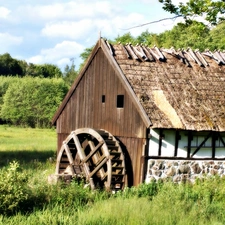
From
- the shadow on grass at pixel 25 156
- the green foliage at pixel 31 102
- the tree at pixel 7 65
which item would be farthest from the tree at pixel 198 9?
the tree at pixel 7 65

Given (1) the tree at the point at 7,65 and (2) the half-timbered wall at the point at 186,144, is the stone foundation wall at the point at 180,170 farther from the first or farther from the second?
(1) the tree at the point at 7,65

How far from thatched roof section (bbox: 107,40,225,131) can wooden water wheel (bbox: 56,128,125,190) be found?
1918mm

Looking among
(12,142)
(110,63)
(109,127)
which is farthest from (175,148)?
(12,142)

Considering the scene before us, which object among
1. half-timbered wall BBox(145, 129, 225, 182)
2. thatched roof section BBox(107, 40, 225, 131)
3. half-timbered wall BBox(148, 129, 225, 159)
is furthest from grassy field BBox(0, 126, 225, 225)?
thatched roof section BBox(107, 40, 225, 131)

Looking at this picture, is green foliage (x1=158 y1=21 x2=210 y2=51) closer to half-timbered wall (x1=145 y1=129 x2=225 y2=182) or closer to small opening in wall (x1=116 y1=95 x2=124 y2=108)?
small opening in wall (x1=116 y1=95 x2=124 y2=108)

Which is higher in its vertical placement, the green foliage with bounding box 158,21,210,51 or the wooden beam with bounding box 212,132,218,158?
the green foliage with bounding box 158,21,210,51

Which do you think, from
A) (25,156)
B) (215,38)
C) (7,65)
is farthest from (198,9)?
(7,65)

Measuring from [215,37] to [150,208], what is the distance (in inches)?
1367

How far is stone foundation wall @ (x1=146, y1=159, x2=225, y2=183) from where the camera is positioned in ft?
59.5

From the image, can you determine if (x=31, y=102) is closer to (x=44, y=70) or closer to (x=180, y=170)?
(x=44, y=70)

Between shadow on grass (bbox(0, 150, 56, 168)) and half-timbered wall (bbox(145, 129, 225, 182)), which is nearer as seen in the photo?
half-timbered wall (bbox(145, 129, 225, 182))

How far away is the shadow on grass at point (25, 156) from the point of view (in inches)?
1011

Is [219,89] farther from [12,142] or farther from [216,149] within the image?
[12,142]

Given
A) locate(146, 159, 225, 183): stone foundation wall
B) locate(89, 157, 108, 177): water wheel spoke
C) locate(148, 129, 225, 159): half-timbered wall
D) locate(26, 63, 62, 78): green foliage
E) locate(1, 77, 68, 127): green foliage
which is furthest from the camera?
locate(26, 63, 62, 78): green foliage
